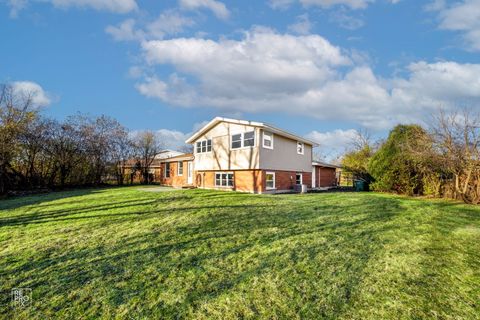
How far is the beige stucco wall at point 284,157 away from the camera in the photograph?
1720cm

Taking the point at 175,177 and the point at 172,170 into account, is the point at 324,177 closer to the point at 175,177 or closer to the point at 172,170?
the point at 175,177

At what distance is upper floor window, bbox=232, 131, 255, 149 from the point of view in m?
17.1

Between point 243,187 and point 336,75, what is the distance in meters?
11.1

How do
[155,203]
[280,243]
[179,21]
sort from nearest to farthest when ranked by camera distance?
[280,243]
[155,203]
[179,21]

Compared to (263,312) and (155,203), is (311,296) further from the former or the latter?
(155,203)

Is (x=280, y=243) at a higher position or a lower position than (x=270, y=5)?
lower

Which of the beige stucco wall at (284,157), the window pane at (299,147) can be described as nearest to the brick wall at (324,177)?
the beige stucco wall at (284,157)

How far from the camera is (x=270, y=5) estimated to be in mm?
12539

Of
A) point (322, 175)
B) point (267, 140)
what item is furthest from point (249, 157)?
point (322, 175)

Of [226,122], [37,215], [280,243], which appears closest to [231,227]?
[280,243]

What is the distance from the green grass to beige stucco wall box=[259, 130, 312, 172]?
9167 mm

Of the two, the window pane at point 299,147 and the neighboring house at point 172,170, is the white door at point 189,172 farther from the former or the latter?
the window pane at point 299,147

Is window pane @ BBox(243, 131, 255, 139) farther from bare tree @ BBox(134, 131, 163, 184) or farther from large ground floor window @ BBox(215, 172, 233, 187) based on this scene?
bare tree @ BBox(134, 131, 163, 184)

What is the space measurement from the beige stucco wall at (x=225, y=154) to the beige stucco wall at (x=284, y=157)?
29.2 inches
